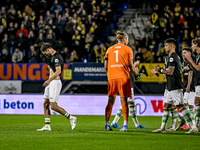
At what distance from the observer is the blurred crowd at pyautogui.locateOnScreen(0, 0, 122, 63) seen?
20.5m

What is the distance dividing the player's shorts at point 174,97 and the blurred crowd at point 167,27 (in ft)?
32.5

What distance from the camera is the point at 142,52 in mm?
20047

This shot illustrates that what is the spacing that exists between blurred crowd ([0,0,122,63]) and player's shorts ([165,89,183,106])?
34.3 feet

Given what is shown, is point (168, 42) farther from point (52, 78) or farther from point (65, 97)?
point (65, 97)

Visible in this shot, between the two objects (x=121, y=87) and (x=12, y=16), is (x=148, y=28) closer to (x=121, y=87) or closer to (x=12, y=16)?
(x=12, y=16)

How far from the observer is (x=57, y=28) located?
858 inches

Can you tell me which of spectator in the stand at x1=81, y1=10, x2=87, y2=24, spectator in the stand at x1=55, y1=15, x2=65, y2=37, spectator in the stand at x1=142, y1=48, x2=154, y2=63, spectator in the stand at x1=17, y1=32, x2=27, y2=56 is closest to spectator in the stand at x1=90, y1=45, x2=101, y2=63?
spectator in the stand at x1=142, y1=48, x2=154, y2=63

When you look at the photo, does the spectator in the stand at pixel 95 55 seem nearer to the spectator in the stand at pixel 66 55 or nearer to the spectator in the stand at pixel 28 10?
the spectator in the stand at pixel 66 55

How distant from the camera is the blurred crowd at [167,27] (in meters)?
20.4

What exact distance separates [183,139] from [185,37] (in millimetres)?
13317

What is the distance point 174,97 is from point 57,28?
1330cm

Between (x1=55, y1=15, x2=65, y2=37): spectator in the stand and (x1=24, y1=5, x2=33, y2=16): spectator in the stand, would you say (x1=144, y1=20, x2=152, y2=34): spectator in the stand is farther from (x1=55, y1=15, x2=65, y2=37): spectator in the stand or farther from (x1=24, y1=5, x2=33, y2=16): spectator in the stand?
(x1=24, y1=5, x2=33, y2=16): spectator in the stand

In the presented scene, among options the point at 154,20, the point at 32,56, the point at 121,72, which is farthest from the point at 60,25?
the point at 121,72

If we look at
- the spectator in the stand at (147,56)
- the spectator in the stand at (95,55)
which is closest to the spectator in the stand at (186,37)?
the spectator in the stand at (147,56)
